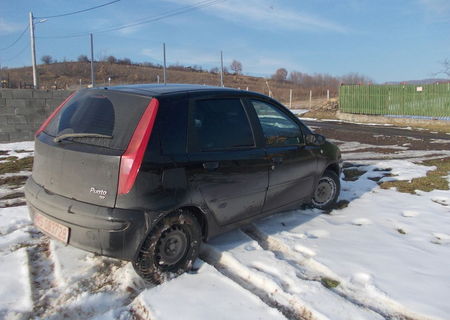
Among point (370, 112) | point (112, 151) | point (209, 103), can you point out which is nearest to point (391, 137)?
point (370, 112)

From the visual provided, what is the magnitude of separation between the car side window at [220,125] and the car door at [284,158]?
0.25 meters

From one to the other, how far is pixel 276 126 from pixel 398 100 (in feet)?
67.8

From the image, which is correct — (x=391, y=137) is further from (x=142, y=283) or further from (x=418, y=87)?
(x=142, y=283)

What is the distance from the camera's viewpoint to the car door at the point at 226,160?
335cm

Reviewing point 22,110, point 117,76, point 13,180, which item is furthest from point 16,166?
point 117,76

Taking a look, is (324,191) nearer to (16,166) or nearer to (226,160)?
(226,160)

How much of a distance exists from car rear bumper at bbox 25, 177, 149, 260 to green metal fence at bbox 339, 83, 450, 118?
2120 cm

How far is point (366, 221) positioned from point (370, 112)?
21.1 metres

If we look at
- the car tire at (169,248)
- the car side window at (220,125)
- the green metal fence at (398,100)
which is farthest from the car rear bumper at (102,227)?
the green metal fence at (398,100)

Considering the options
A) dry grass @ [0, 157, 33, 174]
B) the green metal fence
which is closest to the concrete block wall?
dry grass @ [0, 157, 33, 174]

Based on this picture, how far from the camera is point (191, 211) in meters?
3.36

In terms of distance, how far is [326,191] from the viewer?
5.22 metres

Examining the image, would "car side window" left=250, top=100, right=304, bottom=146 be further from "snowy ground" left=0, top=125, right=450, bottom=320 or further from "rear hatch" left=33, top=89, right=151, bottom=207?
"rear hatch" left=33, top=89, right=151, bottom=207

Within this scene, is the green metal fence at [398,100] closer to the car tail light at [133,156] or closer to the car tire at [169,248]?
the car tire at [169,248]
